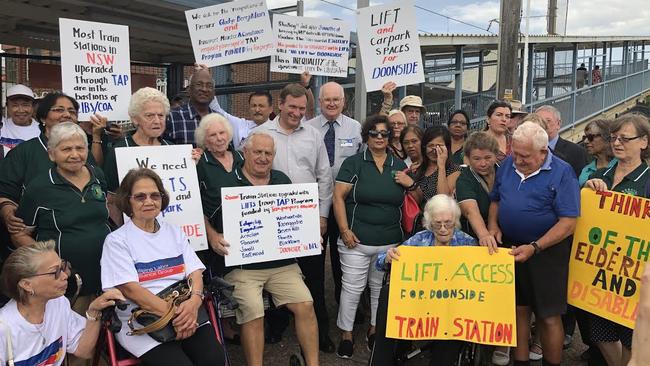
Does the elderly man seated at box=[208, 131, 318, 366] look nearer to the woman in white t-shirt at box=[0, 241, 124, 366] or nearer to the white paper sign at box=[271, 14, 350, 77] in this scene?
the woman in white t-shirt at box=[0, 241, 124, 366]

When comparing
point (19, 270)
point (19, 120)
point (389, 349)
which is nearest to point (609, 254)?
point (389, 349)

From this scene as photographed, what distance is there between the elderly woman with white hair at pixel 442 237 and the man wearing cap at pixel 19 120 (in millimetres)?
3357

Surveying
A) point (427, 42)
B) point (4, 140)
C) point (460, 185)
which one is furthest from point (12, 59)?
point (427, 42)

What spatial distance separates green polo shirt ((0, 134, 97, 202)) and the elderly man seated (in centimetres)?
121

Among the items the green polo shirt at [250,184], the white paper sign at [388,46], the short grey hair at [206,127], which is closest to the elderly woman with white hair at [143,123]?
the short grey hair at [206,127]

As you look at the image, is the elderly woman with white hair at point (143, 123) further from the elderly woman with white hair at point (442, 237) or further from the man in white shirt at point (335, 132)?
the elderly woman with white hair at point (442, 237)

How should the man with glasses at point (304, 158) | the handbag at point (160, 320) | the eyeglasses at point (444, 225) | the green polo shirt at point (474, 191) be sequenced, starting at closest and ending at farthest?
the handbag at point (160, 320) → the eyeglasses at point (444, 225) → the green polo shirt at point (474, 191) → the man with glasses at point (304, 158)

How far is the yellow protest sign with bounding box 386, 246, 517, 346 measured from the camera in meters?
3.61

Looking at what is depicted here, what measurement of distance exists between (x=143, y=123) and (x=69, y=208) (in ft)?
2.89

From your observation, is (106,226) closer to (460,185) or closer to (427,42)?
(460,185)

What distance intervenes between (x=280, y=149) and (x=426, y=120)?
8022mm

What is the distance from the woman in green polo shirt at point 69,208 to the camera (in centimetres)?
326

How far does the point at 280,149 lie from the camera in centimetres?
462

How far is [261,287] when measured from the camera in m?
4.03
